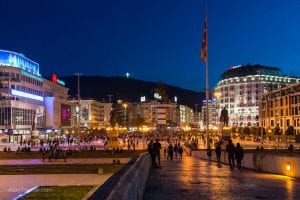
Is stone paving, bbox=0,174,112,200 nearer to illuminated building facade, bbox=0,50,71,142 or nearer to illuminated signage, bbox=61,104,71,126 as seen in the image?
illuminated building facade, bbox=0,50,71,142

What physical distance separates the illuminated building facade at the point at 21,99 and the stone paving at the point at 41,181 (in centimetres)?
8526

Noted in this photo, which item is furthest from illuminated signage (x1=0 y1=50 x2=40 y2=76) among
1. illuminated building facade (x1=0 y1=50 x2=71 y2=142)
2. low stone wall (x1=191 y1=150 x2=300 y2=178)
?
low stone wall (x1=191 y1=150 x2=300 y2=178)

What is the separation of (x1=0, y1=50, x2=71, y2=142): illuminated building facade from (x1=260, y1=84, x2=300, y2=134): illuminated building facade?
68093 mm

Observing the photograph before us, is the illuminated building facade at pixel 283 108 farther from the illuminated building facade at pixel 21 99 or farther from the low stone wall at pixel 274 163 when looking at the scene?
the low stone wall at pixel 274 163

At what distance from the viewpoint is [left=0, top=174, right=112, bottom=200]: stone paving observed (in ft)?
88.2

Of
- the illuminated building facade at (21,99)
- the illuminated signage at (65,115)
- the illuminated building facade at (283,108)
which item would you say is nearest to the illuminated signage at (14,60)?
the illuminated building facade at (21,99)

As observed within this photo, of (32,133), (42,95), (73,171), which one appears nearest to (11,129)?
(32,133)

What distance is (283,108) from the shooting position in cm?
15675

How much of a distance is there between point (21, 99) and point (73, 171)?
94.1 metres

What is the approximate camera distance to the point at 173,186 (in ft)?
54.0

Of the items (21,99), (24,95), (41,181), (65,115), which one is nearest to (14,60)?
(24,95)

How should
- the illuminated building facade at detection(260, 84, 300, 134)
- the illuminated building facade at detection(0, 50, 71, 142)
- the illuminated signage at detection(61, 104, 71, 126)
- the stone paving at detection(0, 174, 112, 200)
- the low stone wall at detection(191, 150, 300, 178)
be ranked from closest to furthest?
the low stone wall at detection(191, 150, 300, 178), the stone paving at detection(0, 174, 112, 200), the illuminated building facade at detection(0, 50, 71, 142), the illuminated building facade at detection(260, 84, 300, 134), the illuminated signage at detection(61, 104, 71, 126)

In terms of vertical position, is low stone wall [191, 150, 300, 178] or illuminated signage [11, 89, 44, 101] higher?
illuminated signage [11, 89, 44, 101]

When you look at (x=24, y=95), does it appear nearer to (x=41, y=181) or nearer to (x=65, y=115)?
(x=65, y=115)
